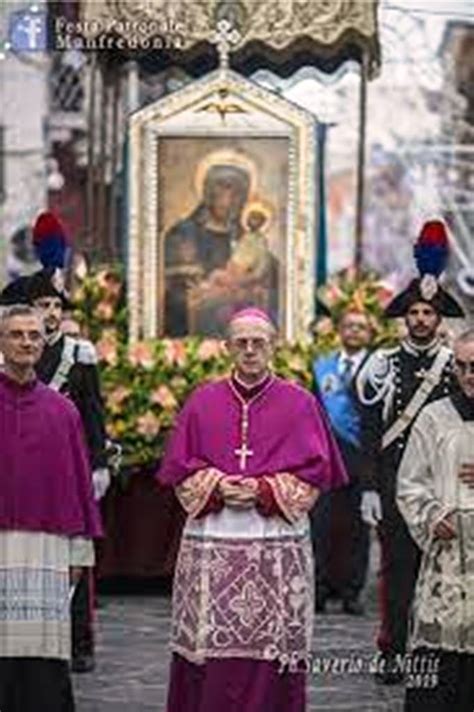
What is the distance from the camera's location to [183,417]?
8.80m

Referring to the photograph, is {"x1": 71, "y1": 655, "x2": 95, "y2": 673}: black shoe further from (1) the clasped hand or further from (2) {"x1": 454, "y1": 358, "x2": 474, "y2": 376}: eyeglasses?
(2) {"x1": 454, "y1": 358, "x2": 474, "y2": 376}: eyeglasses

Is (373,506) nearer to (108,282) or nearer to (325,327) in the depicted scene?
(325,327)

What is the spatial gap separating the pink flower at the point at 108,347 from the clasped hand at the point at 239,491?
4970mm

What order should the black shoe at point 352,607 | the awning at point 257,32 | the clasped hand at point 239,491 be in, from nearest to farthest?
the clasped hand at point 239,491 < the black shoe at point 352,607 < the awning at point 257,32

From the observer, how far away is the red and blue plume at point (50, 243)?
11.4 m

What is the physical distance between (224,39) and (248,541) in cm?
712

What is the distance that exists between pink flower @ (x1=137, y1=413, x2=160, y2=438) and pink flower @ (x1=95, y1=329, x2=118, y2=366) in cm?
43

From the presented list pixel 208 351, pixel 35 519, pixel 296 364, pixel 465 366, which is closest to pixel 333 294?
pixel 296 364

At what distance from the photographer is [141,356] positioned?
44.4 feet

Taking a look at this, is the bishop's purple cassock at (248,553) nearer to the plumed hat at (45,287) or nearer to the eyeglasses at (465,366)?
the eyeglasses at (465,366)

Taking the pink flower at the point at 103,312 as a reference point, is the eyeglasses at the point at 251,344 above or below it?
below

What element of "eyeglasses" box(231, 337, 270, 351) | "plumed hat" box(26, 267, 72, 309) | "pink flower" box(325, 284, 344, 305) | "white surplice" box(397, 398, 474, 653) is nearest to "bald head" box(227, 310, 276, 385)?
"eyeglasses" box(231, 337, 270, 351)

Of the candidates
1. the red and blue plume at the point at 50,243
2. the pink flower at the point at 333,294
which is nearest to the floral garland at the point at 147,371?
the pink flower at the point at 333,294

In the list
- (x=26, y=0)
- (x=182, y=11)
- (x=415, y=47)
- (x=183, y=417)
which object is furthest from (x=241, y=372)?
(x=415, y=47)
